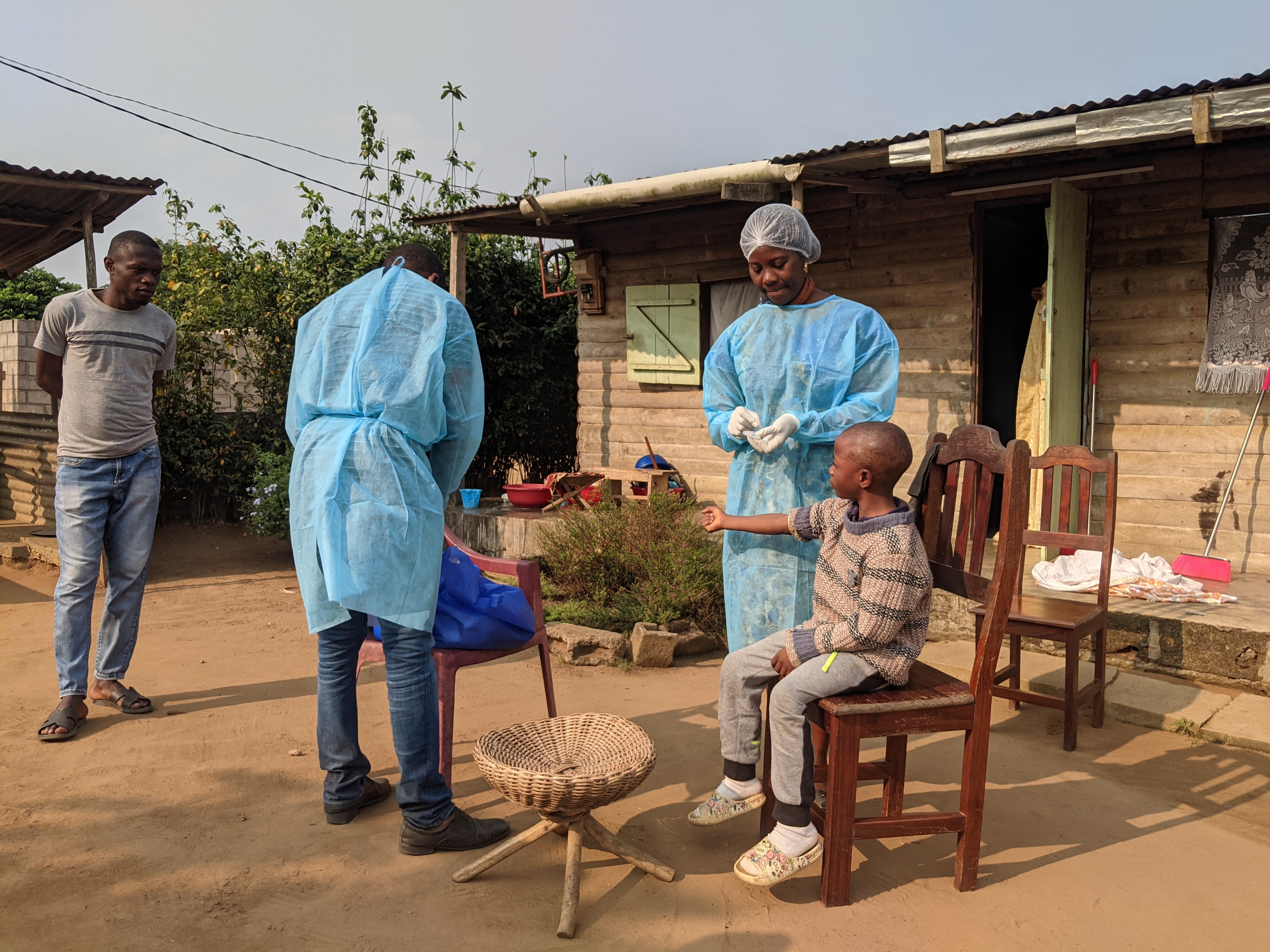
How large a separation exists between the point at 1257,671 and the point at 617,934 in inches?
143

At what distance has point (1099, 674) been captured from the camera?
409 cm

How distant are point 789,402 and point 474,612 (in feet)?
4.12

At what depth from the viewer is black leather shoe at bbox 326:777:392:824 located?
9.73ft

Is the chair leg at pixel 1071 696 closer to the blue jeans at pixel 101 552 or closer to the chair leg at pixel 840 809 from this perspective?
the chair leg at pixel 840 809

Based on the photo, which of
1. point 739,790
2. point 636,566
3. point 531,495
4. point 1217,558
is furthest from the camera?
point 531,495

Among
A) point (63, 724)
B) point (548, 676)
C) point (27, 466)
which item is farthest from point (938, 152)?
point (27, 466)

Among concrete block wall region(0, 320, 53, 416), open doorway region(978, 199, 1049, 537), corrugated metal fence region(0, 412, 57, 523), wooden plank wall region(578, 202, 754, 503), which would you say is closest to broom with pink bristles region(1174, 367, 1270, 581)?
open doorway region(978, 199, 1049, 537)

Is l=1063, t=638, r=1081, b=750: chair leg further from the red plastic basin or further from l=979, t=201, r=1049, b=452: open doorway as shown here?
the red plastic basin

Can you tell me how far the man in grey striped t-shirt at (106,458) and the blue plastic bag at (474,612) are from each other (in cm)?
169

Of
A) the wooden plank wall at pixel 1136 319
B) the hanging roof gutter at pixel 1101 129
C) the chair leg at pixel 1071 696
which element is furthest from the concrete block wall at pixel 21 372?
the chair leg at pixel 1071 696

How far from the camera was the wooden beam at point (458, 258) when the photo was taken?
8164mm

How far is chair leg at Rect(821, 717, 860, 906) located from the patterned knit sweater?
0.66 ft

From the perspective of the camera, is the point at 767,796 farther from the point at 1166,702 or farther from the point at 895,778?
the point at 1166,702

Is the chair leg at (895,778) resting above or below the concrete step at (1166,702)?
above
